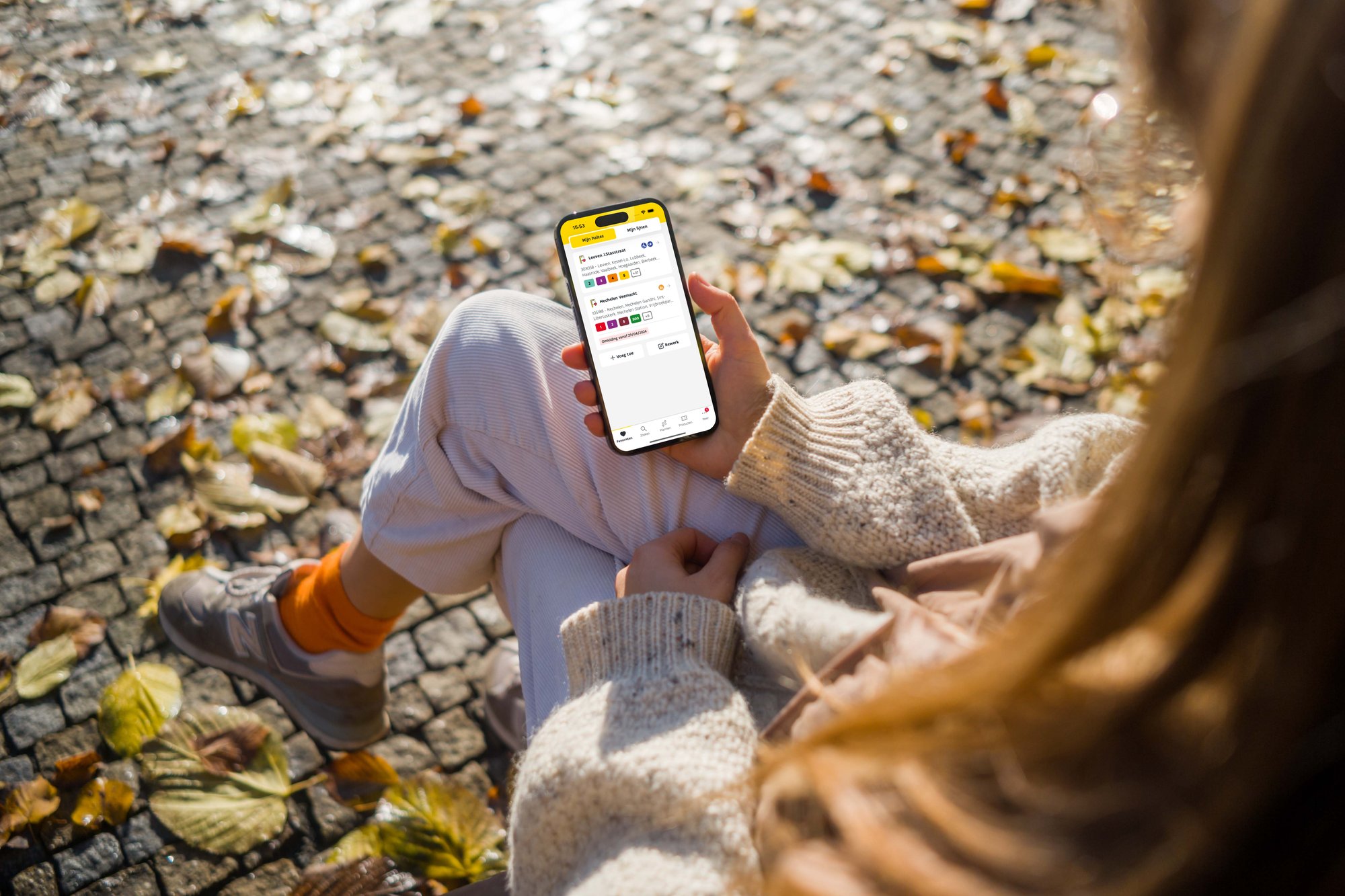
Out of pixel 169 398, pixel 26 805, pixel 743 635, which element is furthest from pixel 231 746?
pixel 743 635

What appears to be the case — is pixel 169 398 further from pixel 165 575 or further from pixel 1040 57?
pixel 1040 57

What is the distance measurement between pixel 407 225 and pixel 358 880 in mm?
2246

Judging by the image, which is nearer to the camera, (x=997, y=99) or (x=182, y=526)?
(x=182, y=526)

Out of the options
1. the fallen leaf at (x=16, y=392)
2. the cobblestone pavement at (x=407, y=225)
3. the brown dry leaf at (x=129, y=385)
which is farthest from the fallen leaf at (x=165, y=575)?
the fallen leaf at (x=16, y=392)

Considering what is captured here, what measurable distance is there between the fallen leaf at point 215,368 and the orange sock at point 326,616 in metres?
0.99

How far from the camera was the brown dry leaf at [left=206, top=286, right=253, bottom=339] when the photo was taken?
285 centimetres

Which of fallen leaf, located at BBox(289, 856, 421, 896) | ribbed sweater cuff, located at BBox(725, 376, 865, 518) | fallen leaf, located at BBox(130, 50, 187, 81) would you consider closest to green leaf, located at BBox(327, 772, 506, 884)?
fallen leaf, located at BBox(289, 856, 421, 896)

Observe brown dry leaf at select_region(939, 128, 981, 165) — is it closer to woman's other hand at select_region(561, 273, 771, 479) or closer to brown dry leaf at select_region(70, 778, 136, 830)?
woman's other hand at select_region(561, 273, 771, 479)

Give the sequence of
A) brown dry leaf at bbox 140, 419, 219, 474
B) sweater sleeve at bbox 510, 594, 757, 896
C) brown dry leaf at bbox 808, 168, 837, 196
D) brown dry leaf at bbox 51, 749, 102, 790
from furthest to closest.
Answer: brown dry leaf at bbox 808, 168, 837, 196 → brown dry leaf at bbox 140, 419, 219, 474 → brown dry leaf at bbox 51, 749, 102, 790 → sweater sleeve at bbox 510, 594, 757, 896

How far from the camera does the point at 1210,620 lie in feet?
2.23

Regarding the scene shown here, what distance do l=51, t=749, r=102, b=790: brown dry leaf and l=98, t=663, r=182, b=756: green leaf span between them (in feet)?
0.21

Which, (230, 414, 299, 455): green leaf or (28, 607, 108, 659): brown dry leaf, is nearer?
(28, 607, 108, 659): brown dry leaf

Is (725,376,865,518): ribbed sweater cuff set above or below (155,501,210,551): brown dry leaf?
above

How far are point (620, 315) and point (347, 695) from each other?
1.15 m
